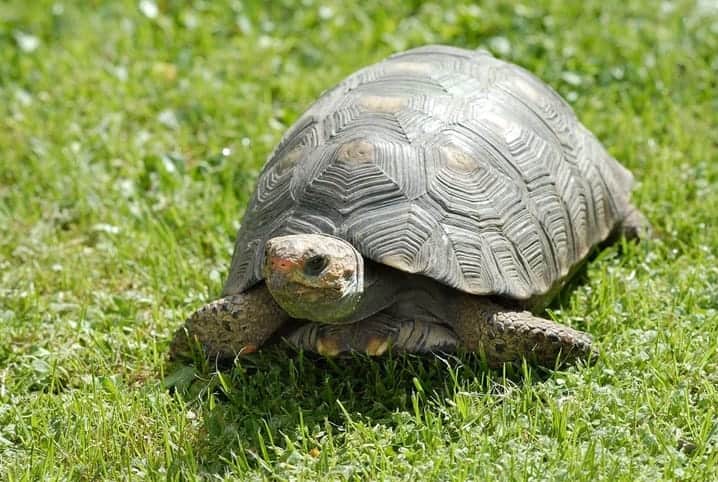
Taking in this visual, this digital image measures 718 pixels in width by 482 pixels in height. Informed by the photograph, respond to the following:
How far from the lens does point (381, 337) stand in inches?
142

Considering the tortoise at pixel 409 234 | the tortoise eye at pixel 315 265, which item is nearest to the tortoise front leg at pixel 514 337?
the tortoise at pixel 409 234

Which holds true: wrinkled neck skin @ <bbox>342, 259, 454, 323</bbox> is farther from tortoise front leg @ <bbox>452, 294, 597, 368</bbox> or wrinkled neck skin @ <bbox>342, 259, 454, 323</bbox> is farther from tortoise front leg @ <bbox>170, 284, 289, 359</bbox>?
tortoise front leg @ <bbox>170, 284, 289, 359</bbox>

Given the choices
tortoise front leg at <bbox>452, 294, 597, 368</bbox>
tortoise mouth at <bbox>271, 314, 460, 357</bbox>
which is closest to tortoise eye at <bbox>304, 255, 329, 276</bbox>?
tortoise mouth at <bbox>271, 314, 460, 357</bbox>

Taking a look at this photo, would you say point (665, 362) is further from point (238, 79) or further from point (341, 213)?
point (238, 79)

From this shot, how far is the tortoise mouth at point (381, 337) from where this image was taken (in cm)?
360

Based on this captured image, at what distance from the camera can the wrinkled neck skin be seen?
357 cm

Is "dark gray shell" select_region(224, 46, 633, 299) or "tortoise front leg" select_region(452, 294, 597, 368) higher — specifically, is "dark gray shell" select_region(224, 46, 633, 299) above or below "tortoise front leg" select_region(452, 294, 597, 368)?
above

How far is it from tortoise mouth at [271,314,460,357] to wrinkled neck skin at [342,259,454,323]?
0.11ft

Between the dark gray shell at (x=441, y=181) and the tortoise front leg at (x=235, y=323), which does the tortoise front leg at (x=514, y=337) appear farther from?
the tortoise front leg at (x=235, y=323)

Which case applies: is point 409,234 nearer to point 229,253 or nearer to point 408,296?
point 408,296

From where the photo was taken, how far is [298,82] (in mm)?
5949

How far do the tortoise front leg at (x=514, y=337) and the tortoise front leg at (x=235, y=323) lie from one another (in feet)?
2.09

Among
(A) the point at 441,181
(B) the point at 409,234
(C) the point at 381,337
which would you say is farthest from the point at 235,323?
(A) the point at 441,181

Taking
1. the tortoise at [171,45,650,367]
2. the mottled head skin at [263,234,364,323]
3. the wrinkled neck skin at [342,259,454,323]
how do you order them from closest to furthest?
the mottled head skin at [263,234,364,323] < the tortoise at [171,45,650,367] < the wrinkled neck skin at [342,259,454,323]
